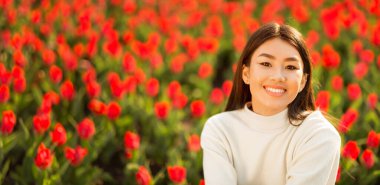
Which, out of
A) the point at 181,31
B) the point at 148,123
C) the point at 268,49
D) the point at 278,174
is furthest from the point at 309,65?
the point at 181,31

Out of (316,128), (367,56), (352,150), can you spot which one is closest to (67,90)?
(352,150)

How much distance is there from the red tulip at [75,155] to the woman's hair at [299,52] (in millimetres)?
866

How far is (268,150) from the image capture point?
2439mm

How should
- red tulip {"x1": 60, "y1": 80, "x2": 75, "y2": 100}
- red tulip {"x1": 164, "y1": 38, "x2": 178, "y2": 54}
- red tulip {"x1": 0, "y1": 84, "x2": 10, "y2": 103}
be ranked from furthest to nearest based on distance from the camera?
red tulip {"x1": 164, "y1": 38, "x2": 178, "y2": 54}
red tulip {"x1": 60, "y1": 80, "x2": 75, "y2": 100}
red tulip {"x1": 0, "y1": 84, "x2": 10, "y2": 103}

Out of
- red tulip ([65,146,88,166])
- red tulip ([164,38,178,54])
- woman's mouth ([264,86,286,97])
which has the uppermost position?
woman's mouth ([264,86,286,97])

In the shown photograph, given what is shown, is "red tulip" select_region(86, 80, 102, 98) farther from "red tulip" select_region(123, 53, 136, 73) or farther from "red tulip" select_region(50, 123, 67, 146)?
"red tulip" select_region(50, 123, 67, 146)

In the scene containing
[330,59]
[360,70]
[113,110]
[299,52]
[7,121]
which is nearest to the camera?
[299,52]

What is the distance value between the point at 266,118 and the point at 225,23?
361cm

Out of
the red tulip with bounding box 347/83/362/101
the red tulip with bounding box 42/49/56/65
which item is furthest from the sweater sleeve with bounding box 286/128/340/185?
the red tulip with bounding box 42/49/56/65

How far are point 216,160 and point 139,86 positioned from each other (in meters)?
1.87

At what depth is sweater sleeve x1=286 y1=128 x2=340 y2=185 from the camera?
2293 mm

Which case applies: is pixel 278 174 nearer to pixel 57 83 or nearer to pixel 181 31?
pixel 57 83

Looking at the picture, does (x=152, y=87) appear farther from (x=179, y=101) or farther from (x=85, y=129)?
(x=85, y=129)

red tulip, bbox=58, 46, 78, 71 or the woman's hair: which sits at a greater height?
the woman's hair
